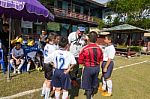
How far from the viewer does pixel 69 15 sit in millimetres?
31188

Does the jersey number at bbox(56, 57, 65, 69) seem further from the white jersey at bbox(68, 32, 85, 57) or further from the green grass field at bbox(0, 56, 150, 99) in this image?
the white jersey at bbox(68, 32, 85, 57)

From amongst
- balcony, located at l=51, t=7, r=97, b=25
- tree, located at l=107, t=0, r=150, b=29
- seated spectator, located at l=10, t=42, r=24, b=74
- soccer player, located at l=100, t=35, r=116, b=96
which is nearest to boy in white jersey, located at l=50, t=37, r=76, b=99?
soccer player, located at l=100, t=35, r=116, b=96

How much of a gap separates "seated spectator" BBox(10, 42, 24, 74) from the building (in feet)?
64.3

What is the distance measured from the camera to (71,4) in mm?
34000

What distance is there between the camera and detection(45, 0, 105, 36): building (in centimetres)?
2986

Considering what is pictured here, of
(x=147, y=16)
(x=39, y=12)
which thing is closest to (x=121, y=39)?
(x=147, y=16)

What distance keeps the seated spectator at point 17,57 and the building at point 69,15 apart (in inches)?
772

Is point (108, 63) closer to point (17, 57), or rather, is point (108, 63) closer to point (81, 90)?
point (81, 90)

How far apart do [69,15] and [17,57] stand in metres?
22.9

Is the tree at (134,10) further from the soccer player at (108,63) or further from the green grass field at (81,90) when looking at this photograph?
the soccer player at (108,63)

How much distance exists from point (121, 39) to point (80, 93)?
30005mm

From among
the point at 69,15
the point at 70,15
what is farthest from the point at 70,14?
the point at 69,15

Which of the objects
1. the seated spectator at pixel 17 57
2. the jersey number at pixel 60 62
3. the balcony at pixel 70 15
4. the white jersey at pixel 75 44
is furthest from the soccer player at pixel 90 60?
the balcony at pixel 70 15

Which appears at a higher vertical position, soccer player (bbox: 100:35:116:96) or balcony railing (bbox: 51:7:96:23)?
balcony railing (bbox: 51:7:96:23)
